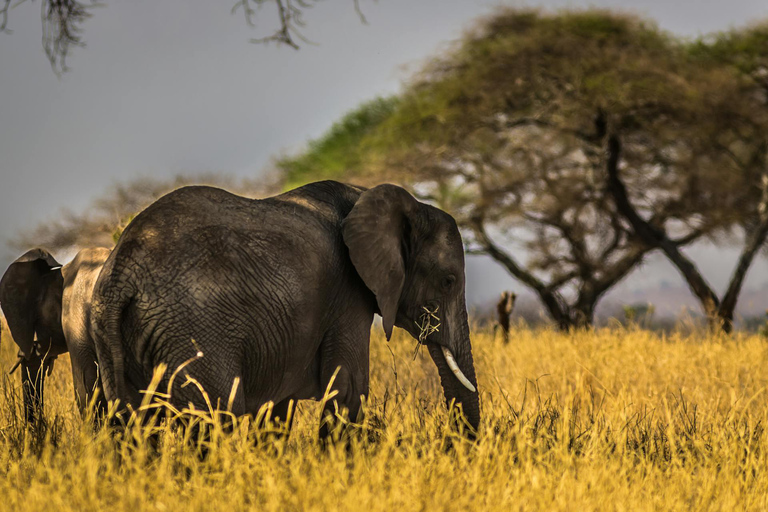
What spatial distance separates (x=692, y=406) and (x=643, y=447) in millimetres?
1603

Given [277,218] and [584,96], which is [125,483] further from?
[584,96]

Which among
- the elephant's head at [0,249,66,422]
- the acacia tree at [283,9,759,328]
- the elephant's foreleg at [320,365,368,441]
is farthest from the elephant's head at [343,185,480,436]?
the acacia tree at [283,9,759,328]

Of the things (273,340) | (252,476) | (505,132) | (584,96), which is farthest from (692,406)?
(505,132)

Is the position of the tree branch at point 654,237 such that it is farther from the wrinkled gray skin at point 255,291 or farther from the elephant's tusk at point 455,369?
the wrinkled gray skin at point 255,291

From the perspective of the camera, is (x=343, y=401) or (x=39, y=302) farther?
(x=39, y=302)

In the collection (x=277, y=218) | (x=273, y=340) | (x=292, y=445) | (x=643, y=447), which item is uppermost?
(x=277, y=218)

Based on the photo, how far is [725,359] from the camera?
8.86 meters

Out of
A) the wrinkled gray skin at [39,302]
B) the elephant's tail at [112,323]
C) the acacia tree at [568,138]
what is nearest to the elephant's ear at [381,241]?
the elephant's tail at [112,323]

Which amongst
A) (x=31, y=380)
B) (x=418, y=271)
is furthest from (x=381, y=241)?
(x=31, y=380)

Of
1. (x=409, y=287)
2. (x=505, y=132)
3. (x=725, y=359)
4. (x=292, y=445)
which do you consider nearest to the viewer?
(x=292, y=445)

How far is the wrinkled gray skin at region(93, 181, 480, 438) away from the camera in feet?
12.5

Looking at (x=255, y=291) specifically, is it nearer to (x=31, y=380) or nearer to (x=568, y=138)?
(x=31, y=380)

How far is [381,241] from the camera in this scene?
4441 mm

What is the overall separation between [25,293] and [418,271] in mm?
2417
